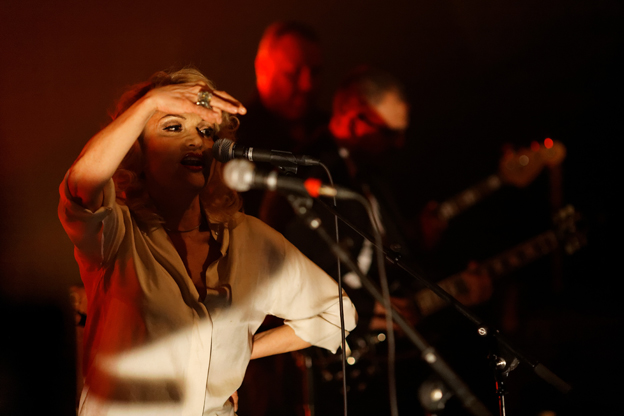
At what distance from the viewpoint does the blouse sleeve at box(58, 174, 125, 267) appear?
126 centimetres

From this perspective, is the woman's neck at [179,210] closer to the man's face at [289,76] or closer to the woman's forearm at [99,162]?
the woman's forearm at [99,162]

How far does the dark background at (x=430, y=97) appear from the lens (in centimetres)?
174

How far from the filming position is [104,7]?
6.11 feet

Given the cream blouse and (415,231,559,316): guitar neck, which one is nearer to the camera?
the cream blouse

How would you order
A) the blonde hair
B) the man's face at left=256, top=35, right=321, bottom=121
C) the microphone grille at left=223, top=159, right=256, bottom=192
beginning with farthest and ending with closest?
the man's face at left=256, top=35, right=321, bottom=121 → the blonde hair → the microphone grille at left=223, top=159, right=256, bottom=192

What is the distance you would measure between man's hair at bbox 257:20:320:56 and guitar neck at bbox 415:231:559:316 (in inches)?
51.3

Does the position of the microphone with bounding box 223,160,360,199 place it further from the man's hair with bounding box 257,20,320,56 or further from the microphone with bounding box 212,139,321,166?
the man's hair with bounding box 257,20,320,56

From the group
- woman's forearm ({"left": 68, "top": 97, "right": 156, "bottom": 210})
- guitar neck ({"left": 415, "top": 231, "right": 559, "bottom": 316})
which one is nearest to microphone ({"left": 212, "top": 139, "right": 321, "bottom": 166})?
woman's forearm ({"left": 68, "top": 97, "right": 156, "bottom": 210})

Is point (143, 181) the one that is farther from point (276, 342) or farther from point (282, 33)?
point (282, 33)

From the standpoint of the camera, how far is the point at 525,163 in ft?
8.92

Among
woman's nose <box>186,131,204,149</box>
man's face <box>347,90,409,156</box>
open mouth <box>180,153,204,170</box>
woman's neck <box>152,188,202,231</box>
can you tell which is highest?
man's face <box>347,90,409,156</box>

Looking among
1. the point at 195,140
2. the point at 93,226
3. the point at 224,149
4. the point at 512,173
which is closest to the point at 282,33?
the point at 195,140

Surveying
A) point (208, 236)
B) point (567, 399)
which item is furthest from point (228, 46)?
point (567, 399)

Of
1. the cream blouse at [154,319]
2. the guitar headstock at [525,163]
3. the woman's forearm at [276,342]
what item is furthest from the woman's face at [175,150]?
the guitar headstock at [525,163]
